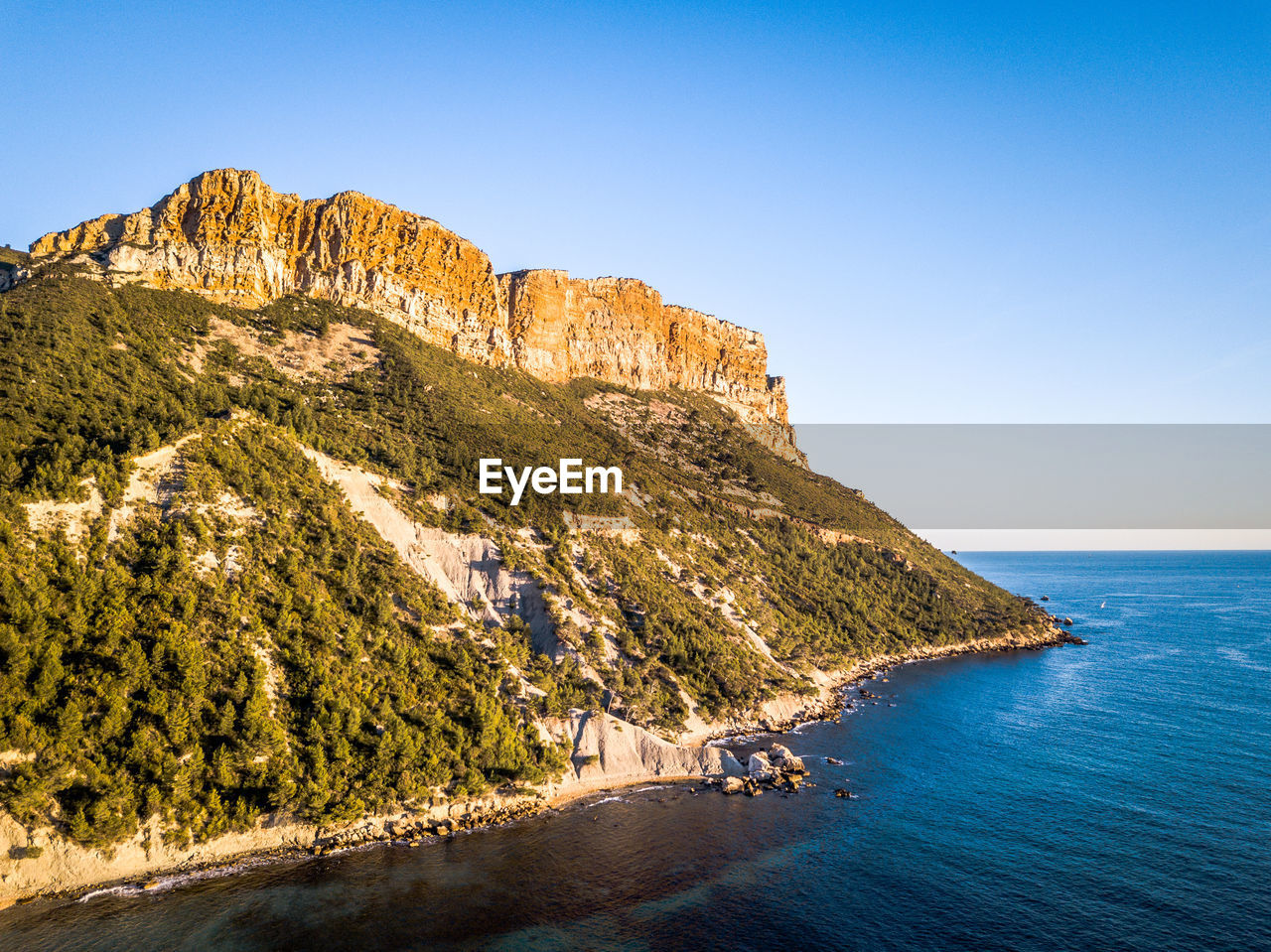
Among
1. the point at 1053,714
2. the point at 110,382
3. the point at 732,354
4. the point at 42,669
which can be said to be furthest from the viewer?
the point at 732,354

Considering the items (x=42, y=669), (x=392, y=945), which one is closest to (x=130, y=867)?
(x=42, y=669)

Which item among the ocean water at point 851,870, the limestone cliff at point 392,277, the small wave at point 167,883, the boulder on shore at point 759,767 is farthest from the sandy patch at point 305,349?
the boulder on shore at point 759,767

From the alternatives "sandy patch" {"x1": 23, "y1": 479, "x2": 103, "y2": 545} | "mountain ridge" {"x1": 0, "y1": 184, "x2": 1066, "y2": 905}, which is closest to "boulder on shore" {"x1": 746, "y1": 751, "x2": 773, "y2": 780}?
"mountain ridge" {"x1": 0, "y1": 184, "x2": 1066, "y2": 905}

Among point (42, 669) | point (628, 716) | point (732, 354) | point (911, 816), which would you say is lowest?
point (911, 816)

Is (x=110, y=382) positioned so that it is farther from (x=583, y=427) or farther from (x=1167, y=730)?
(x=1167, y=730)

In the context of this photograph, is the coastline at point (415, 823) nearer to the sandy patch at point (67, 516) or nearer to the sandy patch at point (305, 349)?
the sandy patch at point (67, 516)

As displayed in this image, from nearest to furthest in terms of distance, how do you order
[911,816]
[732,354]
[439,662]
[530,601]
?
[911,816] < [439,662] < [530,601] < [732,354]

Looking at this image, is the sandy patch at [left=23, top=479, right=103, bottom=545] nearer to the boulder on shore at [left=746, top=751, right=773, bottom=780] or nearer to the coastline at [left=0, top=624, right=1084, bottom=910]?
the coastline at [left=0, top=624, right=1084, bottom=910]
